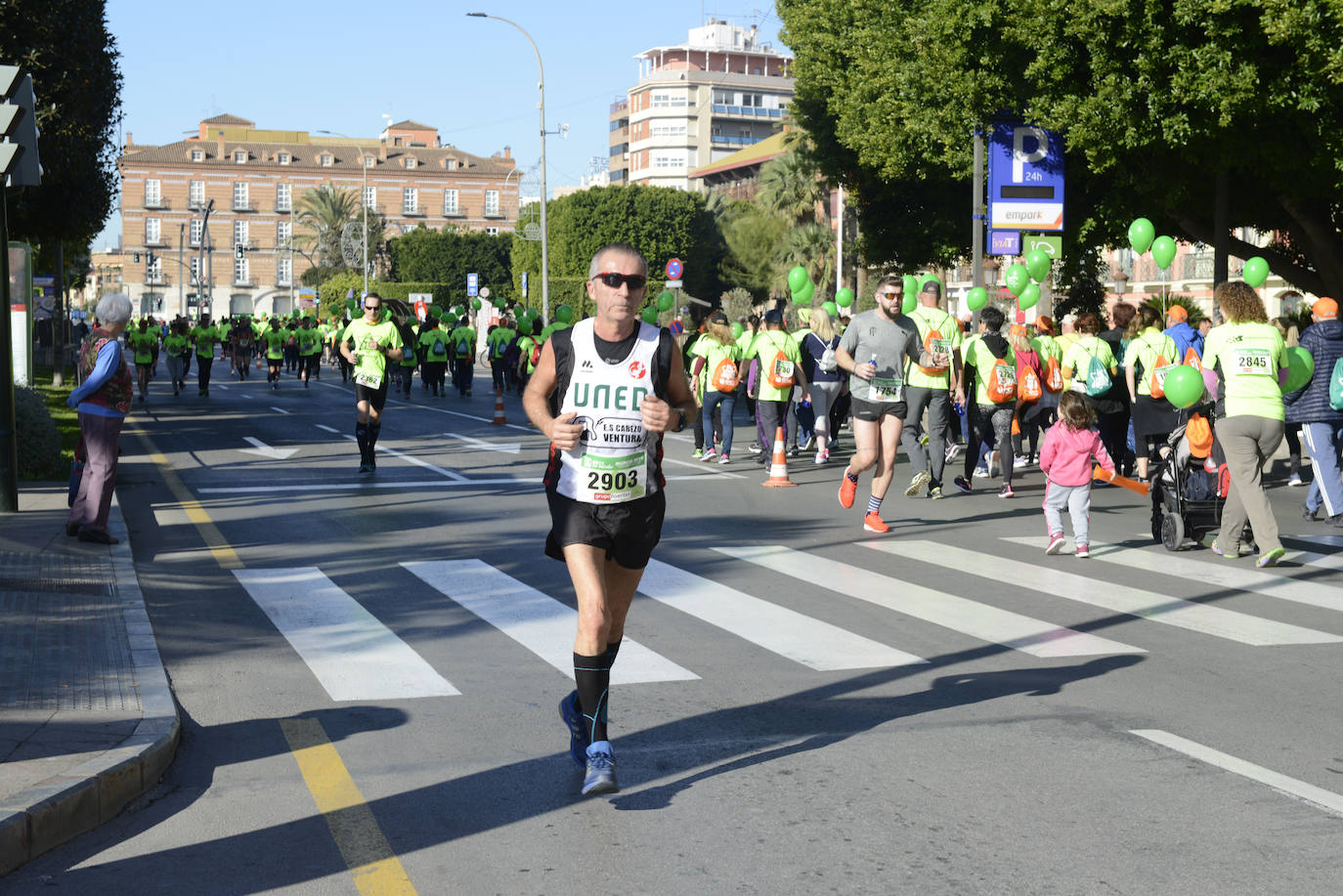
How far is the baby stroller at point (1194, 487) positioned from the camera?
36.6ft

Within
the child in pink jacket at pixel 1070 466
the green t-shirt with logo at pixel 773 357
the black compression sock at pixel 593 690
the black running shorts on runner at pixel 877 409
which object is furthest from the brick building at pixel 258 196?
the black compression sock at pixel 593 690

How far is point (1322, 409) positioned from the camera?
1245 cm

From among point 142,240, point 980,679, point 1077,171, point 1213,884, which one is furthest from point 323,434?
point 142,240

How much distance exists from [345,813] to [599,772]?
0.83m

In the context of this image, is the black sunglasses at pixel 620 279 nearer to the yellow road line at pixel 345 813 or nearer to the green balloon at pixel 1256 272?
the yellow road line at pixel 345 813

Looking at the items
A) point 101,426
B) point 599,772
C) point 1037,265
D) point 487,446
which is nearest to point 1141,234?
point 1037,265

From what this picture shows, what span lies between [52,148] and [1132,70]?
16.4 metres

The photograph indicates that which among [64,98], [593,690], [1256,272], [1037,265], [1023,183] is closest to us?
[593,690]

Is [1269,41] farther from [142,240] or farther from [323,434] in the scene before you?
[142,240]

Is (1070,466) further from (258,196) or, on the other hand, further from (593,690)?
(258,196)

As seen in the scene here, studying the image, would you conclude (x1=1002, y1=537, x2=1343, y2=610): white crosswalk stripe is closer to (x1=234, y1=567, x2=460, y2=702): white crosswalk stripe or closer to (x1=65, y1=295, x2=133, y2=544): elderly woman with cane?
(x1=234, y1=567, x2=460, y2=702): white crosswalk stripe

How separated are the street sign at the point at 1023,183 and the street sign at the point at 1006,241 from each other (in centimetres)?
21

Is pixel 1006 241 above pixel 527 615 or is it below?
above

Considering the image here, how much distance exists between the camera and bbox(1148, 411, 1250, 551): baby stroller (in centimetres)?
1115
